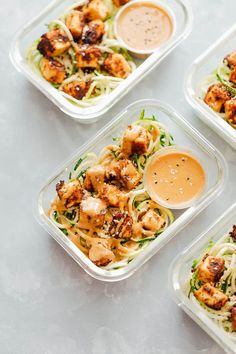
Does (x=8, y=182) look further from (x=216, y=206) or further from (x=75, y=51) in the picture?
(x=216, y=206)

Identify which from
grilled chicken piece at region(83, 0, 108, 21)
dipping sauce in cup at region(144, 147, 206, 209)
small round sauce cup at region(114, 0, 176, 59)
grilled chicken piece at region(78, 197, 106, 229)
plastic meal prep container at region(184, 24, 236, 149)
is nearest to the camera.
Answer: grilled chicken piece at region(78, 197, 106, 229)

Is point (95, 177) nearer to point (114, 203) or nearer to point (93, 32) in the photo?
point (114, 203)

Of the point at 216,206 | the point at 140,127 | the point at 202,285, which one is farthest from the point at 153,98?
the point at 202,285

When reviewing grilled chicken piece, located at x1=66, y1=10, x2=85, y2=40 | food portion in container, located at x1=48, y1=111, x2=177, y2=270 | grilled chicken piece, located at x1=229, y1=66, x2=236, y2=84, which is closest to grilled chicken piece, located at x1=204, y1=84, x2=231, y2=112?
grilled chicken piece, located at x1=229, y1=66, x2=236, y2=84

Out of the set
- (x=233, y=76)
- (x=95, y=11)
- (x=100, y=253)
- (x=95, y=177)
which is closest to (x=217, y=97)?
(x=233, y=76)

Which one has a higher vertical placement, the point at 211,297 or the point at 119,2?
the point at 119,2

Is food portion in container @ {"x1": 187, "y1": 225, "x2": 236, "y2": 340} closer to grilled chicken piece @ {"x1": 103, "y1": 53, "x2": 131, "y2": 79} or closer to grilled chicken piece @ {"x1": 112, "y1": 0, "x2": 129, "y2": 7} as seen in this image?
grilled chicken piece @ {"x1": 103, "y1": 53, "x2": 131, "y2": 79}
